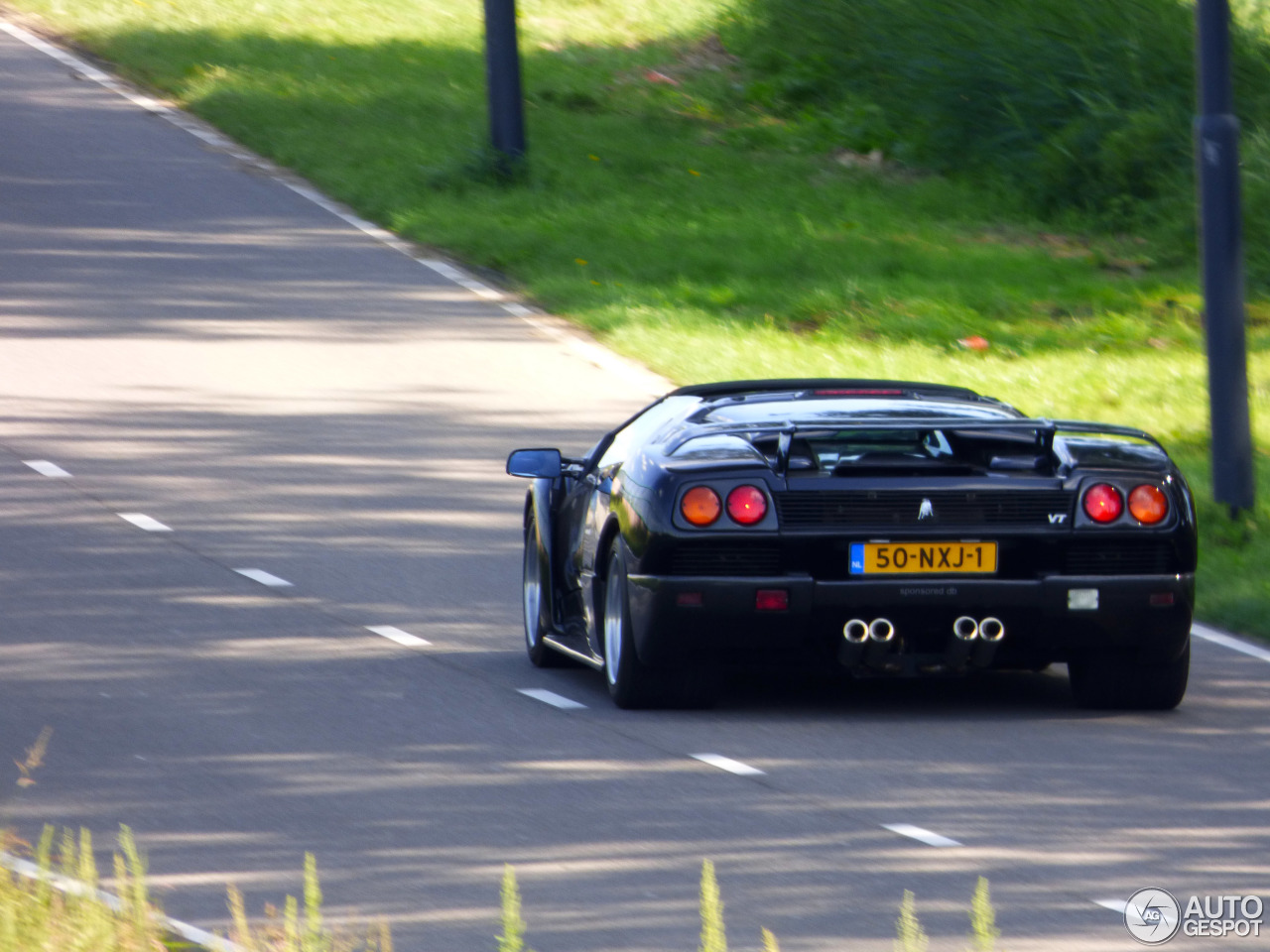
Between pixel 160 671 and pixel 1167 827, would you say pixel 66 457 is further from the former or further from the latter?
pixel 1167 827

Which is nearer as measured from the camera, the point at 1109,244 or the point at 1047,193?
the point at 1109,244

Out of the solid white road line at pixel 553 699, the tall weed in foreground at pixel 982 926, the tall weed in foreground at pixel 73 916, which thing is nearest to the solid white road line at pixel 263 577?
the solid white road line at pixel 553 699

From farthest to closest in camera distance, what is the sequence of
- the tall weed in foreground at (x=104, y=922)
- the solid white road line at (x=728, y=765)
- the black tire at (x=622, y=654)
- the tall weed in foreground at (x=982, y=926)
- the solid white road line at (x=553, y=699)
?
the solid white road line at (x=553, y=699)
the black tire at (x=622, y=654)
the solid white road line at (x=728, y=765)
the tall weed in foreground at (x=104, y=922)
the tall weed in foreground at (x=982, y=926)

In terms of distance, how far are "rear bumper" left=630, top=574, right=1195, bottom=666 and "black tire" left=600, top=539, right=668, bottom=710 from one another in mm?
132

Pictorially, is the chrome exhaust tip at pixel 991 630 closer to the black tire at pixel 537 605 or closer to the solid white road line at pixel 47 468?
the black tire at pixel 537 605

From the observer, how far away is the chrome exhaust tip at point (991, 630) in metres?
8.04

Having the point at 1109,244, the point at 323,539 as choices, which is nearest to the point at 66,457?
the point at 323,539

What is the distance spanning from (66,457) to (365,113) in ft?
47.2

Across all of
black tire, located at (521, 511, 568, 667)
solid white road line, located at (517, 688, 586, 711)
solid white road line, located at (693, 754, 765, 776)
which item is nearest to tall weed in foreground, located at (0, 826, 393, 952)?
solid white road line, located at (693, 754, 765, 776)

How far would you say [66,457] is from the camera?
49.1ft

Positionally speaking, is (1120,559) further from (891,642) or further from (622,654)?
(622,654)

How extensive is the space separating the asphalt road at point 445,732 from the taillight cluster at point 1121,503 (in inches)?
30.8

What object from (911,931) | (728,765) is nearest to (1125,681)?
(728,765)

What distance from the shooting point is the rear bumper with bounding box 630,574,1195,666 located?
7992mm
